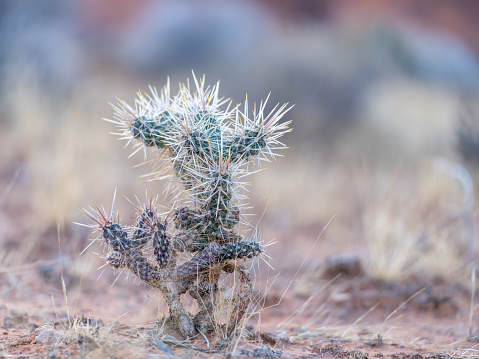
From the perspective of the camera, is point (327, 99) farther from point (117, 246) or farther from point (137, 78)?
point (117, 246)

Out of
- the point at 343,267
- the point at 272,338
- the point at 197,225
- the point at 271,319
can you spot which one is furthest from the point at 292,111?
the point at 197,225

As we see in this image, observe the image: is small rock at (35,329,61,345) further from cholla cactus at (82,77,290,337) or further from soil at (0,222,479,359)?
cholla cactus at (82,77,290,337)

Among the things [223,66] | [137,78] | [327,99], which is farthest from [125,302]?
[137,78]

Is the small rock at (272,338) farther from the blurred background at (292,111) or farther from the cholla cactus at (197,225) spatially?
the blurred background at (292,111)

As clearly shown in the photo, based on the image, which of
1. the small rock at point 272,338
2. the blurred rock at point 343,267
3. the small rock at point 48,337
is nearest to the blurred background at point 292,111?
the blurred rock at point 343,267

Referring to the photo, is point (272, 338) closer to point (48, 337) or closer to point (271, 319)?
point (271, 319)

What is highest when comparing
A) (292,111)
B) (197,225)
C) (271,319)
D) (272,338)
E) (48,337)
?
(292,111)
